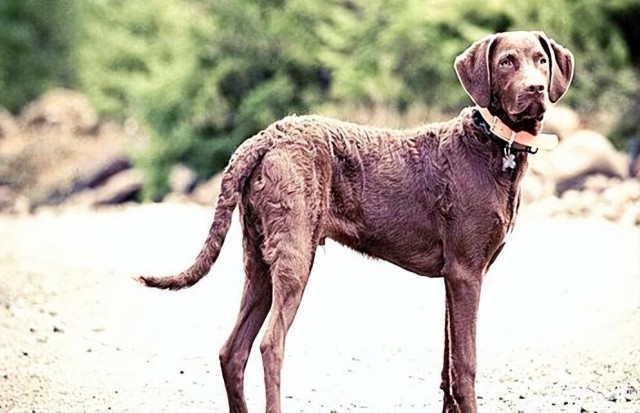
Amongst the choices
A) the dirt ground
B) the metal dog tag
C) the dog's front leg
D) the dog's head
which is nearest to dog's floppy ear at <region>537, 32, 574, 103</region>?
the dog's head

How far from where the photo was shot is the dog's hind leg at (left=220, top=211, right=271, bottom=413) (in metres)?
6.84

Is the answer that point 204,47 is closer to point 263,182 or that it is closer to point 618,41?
point 618,41

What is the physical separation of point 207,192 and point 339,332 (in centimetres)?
1030

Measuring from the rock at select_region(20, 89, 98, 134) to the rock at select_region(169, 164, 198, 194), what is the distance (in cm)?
800

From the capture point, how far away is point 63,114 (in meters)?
31.6

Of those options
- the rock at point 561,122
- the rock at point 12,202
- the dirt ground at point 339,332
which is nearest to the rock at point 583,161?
the rock at point 561,122

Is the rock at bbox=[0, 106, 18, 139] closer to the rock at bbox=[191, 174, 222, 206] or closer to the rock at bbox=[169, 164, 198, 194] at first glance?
the rock at bbox=[169, 164, 198, 194]

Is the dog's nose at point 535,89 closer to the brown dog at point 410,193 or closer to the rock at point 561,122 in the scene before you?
the brown dog at point 410,193

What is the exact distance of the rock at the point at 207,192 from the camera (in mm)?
19728

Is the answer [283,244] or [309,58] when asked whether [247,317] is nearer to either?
[283,244]

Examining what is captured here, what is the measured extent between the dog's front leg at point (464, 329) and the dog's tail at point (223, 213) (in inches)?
A: 47.5

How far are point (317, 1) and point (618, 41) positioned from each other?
4968 mm

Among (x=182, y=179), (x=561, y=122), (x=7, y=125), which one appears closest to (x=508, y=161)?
(x=561, y=122)

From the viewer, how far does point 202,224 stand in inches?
629
